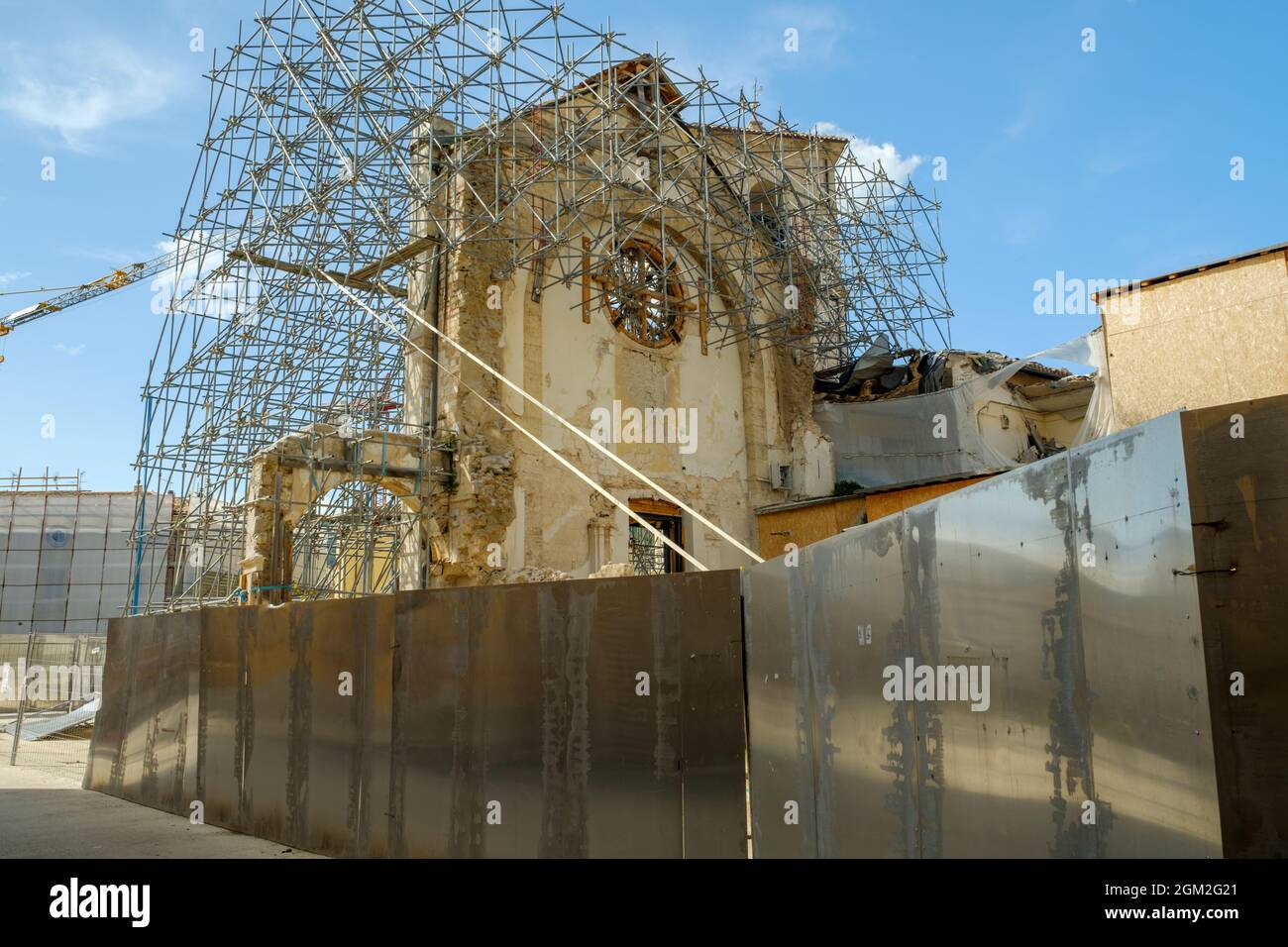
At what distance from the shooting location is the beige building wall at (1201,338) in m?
8.10

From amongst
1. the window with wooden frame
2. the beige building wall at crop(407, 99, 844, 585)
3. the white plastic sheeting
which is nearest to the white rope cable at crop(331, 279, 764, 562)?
the beige building wall at crop(407, 99, 844, 585)

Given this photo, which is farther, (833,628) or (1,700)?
(1,700)

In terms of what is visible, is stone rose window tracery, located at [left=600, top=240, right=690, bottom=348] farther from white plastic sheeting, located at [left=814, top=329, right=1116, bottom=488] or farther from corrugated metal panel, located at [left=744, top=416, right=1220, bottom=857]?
corrugated metal panel, located at [left=744, top=416, right=1220, bottom=857]

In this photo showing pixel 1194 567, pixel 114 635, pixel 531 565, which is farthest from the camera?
pixel 531 565

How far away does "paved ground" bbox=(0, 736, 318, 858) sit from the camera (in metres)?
8.48

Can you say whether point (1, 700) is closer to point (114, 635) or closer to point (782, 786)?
point (114, 635)

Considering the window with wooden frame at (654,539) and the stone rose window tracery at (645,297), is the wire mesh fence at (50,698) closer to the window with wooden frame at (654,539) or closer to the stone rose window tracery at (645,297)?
the window with wooden frame at (654,539)

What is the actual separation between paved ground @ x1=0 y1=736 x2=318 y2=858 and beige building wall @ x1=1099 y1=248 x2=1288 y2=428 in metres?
7.86

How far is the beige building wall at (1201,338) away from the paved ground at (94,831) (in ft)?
25.8

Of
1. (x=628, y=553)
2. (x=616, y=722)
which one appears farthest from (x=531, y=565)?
(x=616, y=722)

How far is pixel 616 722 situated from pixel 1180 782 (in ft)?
11.5

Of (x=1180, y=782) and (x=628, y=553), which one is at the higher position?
(x=628, y=553)

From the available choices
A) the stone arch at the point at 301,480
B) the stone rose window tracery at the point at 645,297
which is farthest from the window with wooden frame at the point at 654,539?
the stone arch at the point at 301,480
